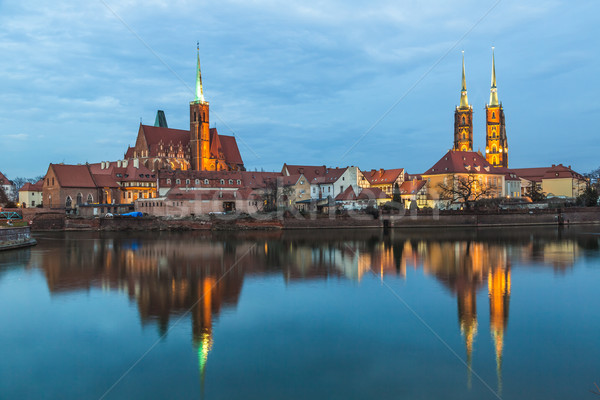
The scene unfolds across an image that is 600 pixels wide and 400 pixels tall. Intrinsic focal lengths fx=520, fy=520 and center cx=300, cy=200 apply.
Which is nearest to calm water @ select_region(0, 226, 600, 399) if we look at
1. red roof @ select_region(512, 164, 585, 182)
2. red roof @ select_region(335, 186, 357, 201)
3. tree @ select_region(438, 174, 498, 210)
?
red roof @ select_region(335, 186, 357, 201)

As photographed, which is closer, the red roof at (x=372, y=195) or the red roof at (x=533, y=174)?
the red roof at (x=372, y=195)

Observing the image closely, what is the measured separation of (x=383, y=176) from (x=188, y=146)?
3148cm

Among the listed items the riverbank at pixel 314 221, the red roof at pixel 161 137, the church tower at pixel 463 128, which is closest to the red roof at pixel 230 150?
the red roof at pixel 161 137

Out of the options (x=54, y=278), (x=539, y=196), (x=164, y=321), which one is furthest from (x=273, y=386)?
(x=539, y=196)

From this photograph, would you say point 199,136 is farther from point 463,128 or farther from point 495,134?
point 495,134

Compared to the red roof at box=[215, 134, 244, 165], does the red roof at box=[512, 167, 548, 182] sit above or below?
below

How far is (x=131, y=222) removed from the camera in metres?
55.5

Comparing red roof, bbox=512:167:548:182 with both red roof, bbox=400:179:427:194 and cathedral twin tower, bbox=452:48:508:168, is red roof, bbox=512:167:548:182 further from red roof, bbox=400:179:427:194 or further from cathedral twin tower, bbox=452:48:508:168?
red roof, bbox=400:179:427:194

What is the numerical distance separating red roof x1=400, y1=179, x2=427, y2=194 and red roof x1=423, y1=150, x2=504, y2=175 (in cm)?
350

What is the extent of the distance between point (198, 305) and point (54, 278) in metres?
9.91

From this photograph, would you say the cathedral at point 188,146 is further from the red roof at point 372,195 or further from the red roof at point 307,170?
the red roof at point 372,195

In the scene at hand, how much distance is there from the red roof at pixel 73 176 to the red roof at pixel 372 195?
34.1m

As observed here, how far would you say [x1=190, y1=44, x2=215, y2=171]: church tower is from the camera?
265 feet

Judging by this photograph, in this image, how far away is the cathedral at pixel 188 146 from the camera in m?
77.9
